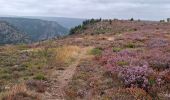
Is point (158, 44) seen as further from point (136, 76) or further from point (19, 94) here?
point (19, 94)

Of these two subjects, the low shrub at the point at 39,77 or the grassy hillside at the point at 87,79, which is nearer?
the grassy hillside at the point at 87,79

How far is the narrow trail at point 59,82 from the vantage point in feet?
48.3

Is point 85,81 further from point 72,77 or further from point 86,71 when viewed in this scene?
point 86,71

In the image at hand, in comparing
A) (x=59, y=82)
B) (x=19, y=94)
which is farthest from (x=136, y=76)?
(x=19, y=94)

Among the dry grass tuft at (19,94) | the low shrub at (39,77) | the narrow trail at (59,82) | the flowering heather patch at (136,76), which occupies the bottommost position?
A: the narrow trail at (59,82)

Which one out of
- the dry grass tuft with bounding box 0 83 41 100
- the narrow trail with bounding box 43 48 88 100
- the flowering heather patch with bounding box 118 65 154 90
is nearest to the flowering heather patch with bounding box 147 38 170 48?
the narrow trail with bounding box 43 48 88 100

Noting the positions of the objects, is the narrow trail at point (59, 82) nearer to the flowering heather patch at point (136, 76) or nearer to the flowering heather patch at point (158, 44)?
the flowering heather patch at point (136, 76)

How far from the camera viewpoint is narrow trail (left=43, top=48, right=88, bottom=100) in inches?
580

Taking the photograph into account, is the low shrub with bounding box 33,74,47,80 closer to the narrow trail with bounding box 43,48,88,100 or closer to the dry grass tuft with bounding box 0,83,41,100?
the narrow trail with bounding box 43,48,88,100

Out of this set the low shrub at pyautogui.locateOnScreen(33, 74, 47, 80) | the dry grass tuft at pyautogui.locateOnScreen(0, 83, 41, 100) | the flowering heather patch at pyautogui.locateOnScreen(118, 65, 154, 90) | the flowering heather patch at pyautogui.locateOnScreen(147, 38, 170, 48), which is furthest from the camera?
the flowering heather patch at pyautogui.locateOnScreen(147, 38, 170, 48)

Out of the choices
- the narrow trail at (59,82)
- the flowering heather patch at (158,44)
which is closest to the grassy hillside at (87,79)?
the narrow trail at (59,82)

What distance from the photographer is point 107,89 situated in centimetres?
1542

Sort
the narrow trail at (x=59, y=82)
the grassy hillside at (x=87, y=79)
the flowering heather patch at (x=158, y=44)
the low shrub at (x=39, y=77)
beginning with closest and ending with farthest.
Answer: the grassy hillside at (x=87, y=79)
the narrow trail at (x=59, y=82)
the low shrub at (x=39, y=77)
the flowering heather patch at (x=158, y=44)

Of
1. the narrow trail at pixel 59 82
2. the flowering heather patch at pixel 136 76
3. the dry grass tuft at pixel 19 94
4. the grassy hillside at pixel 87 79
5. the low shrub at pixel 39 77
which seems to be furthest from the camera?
the low shrub at pixel 39 77
